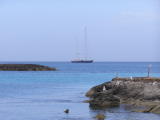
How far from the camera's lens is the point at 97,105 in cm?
4047

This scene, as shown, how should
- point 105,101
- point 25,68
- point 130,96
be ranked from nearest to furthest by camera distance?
point 105,101 → point 130,96 → point 25,68

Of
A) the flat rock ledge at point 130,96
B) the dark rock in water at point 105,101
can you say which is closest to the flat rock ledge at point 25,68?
the flat rock ledge at point 130,96

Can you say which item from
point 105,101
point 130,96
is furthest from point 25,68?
point 105,101

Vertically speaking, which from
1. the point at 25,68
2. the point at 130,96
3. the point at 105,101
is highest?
the point at 130,96

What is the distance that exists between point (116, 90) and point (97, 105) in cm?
600

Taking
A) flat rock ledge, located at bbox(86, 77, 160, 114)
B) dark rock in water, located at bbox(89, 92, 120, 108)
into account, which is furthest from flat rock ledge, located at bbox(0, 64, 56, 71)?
dark rock in water, located at bbox(89, 92, 120, 108)

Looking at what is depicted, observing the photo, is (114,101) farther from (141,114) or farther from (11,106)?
(11,106)

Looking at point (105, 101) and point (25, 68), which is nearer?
point (105, 101)

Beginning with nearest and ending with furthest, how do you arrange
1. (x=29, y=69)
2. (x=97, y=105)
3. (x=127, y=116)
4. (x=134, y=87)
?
(x=127, y=116), (x=97, y=105), (x=134, y=87), (x=29, y=69)

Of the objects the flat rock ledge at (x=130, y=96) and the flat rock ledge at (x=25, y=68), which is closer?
the flat rock ledge at (x=130, y=96)

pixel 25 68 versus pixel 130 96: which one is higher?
pixel 130 96

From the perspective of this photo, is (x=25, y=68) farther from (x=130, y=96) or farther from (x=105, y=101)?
(x=105, y=101)

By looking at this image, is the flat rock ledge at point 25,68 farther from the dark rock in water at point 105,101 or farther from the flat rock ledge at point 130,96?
→ the dark rock in water at point 105,101

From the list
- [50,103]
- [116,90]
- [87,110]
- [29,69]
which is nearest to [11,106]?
[50,103]
